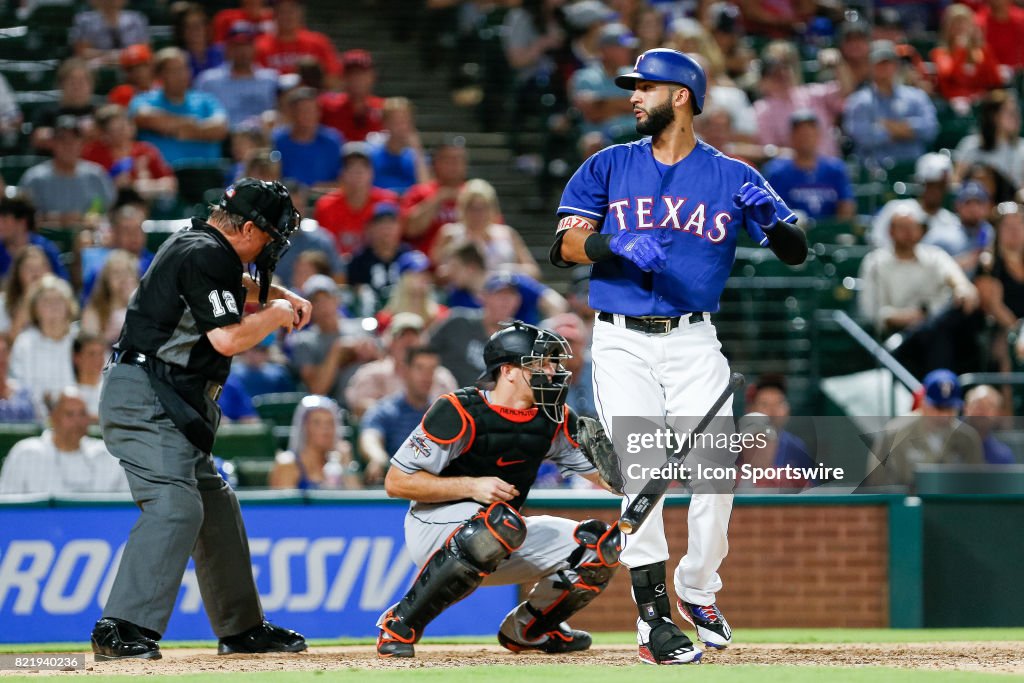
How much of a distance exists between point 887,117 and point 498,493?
27.4 ft

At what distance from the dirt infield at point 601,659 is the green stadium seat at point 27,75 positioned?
7.02 m

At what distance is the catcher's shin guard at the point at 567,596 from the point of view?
19.8 feet

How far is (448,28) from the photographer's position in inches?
574

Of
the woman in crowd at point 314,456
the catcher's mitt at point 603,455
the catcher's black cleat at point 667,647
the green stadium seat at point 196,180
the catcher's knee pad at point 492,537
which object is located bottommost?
the woman in crowd at point 314,456

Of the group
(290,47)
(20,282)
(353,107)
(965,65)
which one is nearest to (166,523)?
(20,282)

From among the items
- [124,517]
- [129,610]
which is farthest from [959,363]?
[129,610]

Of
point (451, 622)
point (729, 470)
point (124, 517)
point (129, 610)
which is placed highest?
point (729, 470)

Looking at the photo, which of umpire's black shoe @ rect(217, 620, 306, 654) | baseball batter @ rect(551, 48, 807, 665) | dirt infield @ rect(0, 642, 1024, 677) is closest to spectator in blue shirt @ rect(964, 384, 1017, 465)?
dirt infield @ rect(0, 642, 1024, 677)

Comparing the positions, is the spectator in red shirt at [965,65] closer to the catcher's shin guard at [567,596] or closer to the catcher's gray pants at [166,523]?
the catcher's shin guard at [567,596]

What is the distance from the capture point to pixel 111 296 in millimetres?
9742

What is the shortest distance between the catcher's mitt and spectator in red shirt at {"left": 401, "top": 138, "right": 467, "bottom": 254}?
18.9 feet

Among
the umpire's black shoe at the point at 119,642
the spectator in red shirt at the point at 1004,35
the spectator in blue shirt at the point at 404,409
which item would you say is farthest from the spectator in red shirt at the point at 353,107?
the umpire's black shoe at the point at 119,642

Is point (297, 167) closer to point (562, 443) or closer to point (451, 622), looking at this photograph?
point (451, 622)

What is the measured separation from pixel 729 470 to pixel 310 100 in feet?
21.5
